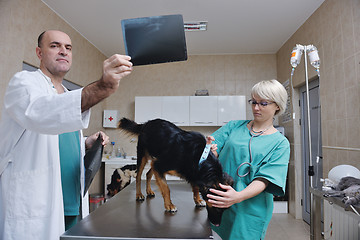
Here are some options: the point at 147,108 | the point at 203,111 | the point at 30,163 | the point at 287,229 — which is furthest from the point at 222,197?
the point at 147,108

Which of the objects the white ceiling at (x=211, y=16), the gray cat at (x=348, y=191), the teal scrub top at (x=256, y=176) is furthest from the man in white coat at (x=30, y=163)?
the white ceiling at (x=211, y=16)

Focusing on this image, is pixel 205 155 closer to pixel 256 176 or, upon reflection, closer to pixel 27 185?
pixel 256 176

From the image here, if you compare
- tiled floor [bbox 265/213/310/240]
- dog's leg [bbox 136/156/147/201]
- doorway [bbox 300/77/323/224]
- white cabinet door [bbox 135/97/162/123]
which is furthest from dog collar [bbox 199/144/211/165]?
white cabinet door [bbox 135/97/162/123]

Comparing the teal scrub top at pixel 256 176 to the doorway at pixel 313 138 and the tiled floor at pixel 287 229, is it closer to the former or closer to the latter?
the doorway at pixel 313 138

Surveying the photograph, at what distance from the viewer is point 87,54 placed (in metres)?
4.53

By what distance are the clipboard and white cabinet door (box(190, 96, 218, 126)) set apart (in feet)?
13.3

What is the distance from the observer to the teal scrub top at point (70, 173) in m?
1.20

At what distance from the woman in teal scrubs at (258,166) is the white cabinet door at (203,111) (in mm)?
3499

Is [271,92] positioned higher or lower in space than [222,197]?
higher

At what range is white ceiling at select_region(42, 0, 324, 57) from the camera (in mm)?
3289

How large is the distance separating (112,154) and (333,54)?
431cm

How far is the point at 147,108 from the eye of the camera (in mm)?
4980

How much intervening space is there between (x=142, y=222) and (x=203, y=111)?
3.94 meters

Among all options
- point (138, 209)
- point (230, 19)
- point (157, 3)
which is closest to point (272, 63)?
point (230, 19)
